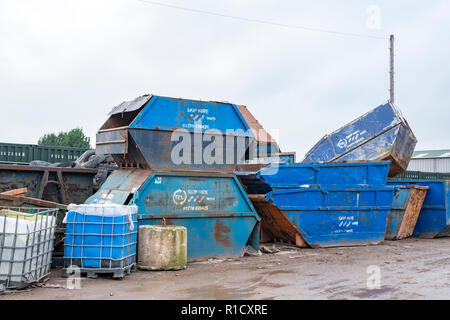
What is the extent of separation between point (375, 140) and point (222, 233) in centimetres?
572

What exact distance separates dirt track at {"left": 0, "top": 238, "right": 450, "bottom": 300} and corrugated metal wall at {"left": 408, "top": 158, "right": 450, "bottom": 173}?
121 ft

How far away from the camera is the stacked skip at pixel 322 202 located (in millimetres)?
9383

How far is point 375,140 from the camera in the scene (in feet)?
40.0

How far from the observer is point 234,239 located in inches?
339

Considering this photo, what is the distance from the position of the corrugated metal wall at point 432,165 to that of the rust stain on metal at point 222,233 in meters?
38.8

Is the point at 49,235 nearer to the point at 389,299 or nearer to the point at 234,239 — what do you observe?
the point at 234,239

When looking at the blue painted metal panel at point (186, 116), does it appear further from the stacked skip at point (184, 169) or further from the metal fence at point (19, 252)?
the metal fence at point (19, 252)

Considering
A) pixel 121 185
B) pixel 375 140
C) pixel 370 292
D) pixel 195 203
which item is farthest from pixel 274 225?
pixel 370 292

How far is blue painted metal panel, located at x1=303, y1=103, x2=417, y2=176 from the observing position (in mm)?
11945
